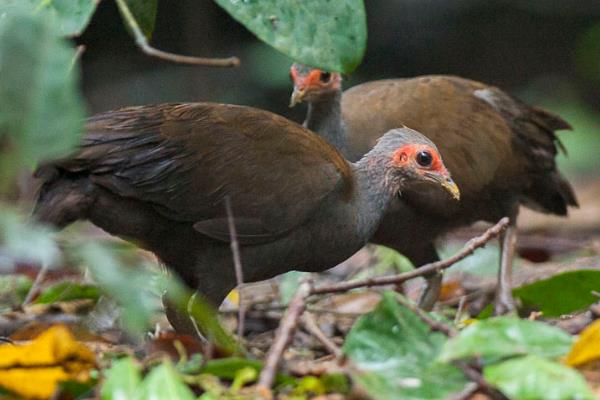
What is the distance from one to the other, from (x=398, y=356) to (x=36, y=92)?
1439 millimetres

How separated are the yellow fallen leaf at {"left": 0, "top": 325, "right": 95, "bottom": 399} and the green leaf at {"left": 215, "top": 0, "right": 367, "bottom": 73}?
1085mm

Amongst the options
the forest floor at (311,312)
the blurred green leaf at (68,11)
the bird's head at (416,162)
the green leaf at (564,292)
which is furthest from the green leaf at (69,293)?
the blurred green leaf at (68,11)

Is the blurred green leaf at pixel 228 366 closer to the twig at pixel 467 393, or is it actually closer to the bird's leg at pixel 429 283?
the twig at pixel 467 393

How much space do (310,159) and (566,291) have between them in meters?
1.26

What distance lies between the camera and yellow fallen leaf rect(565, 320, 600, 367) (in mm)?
3217

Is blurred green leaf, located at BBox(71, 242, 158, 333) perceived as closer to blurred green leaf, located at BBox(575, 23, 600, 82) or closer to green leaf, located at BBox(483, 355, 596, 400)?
green leaf, located at BBox(483, 355, 596, 400)

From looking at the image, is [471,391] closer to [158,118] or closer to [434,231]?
[158,118]

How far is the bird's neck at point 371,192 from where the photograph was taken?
4.84 meters

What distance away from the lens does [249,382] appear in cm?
346

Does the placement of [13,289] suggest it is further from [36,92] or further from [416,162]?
[36,92]

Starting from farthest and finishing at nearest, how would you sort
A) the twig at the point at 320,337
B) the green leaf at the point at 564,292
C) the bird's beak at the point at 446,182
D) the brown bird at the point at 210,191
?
the bird's beak at the point at 446,182, the green leaf at the point at 564,292, the brown bird at the point at 210,191, the twig at the point at 320,337

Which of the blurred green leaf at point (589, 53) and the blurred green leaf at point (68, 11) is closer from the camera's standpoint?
the blurred green leaf at point (68, 11)

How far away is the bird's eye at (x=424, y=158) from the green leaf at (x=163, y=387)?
2.34m

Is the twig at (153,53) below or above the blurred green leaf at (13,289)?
above
